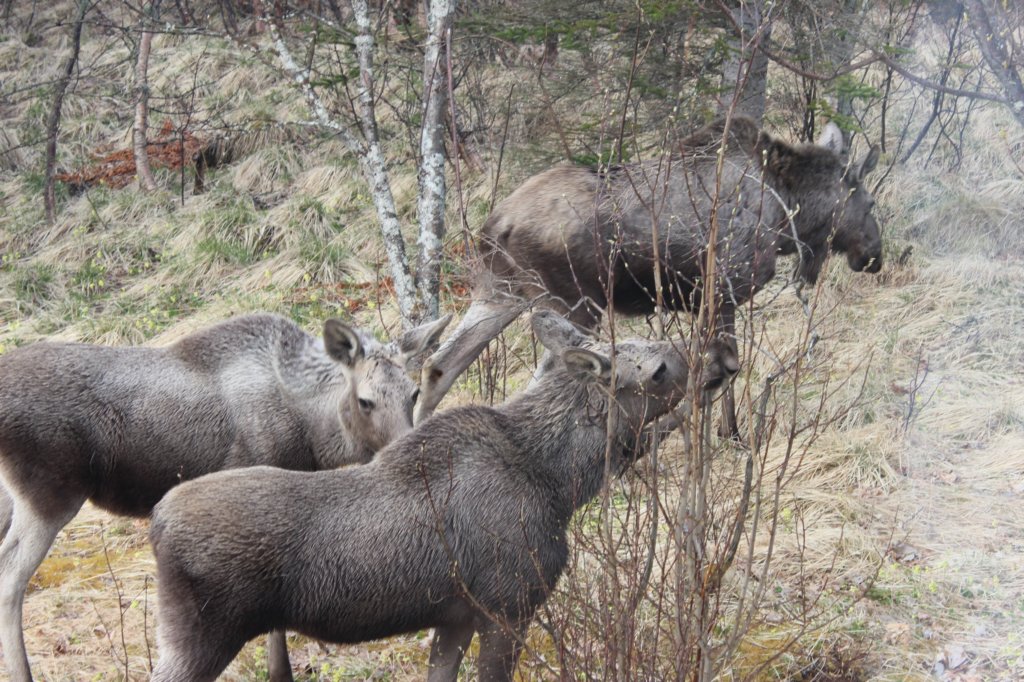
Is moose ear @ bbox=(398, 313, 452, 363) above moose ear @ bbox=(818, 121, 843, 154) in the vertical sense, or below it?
below

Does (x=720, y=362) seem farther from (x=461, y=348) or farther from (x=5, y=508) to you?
(x=5, y=508)

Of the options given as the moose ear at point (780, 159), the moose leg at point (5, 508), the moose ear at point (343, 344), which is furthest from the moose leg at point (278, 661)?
the moose ear at point (780, 159)

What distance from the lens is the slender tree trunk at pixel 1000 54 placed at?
5.89m

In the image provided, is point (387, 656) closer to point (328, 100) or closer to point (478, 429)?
point (478, 429)

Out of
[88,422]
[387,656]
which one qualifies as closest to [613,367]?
[387,656]

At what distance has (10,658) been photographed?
5395 mm

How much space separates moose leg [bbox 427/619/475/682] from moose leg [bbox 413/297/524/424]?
173 centimetres

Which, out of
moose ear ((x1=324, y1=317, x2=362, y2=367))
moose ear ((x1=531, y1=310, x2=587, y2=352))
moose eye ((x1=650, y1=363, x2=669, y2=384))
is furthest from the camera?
moose ear ((x1=324, y1=317, x2=362, y2=367))

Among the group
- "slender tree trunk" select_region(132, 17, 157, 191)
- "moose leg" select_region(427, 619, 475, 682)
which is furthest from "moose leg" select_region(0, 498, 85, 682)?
"slender tree trunk" select_region(132, 17, 157, 191)

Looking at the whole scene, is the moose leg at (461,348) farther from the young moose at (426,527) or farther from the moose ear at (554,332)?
the young moose at (426,527)

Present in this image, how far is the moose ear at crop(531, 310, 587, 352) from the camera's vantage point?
16.1ft

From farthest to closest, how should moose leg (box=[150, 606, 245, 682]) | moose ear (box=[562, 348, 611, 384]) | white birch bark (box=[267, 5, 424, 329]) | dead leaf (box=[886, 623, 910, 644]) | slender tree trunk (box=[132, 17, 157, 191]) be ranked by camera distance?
slender tree trunk (box=[132, 17, 157, 191]) < white birch bark (box=[267, 5, 424, 329]) < dead leaf (box=[886, 623, 910, 644]) < moose ear (box=[562, 348, 611, 384]) < moose leg (box=[150, 606, 245, 682])

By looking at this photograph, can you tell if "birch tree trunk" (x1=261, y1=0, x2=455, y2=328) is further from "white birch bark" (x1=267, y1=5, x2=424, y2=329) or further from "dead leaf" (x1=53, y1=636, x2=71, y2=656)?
"dead leaf" (x1=53, y1=636, x2=71, y2=656)

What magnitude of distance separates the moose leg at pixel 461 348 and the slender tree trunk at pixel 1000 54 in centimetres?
298
